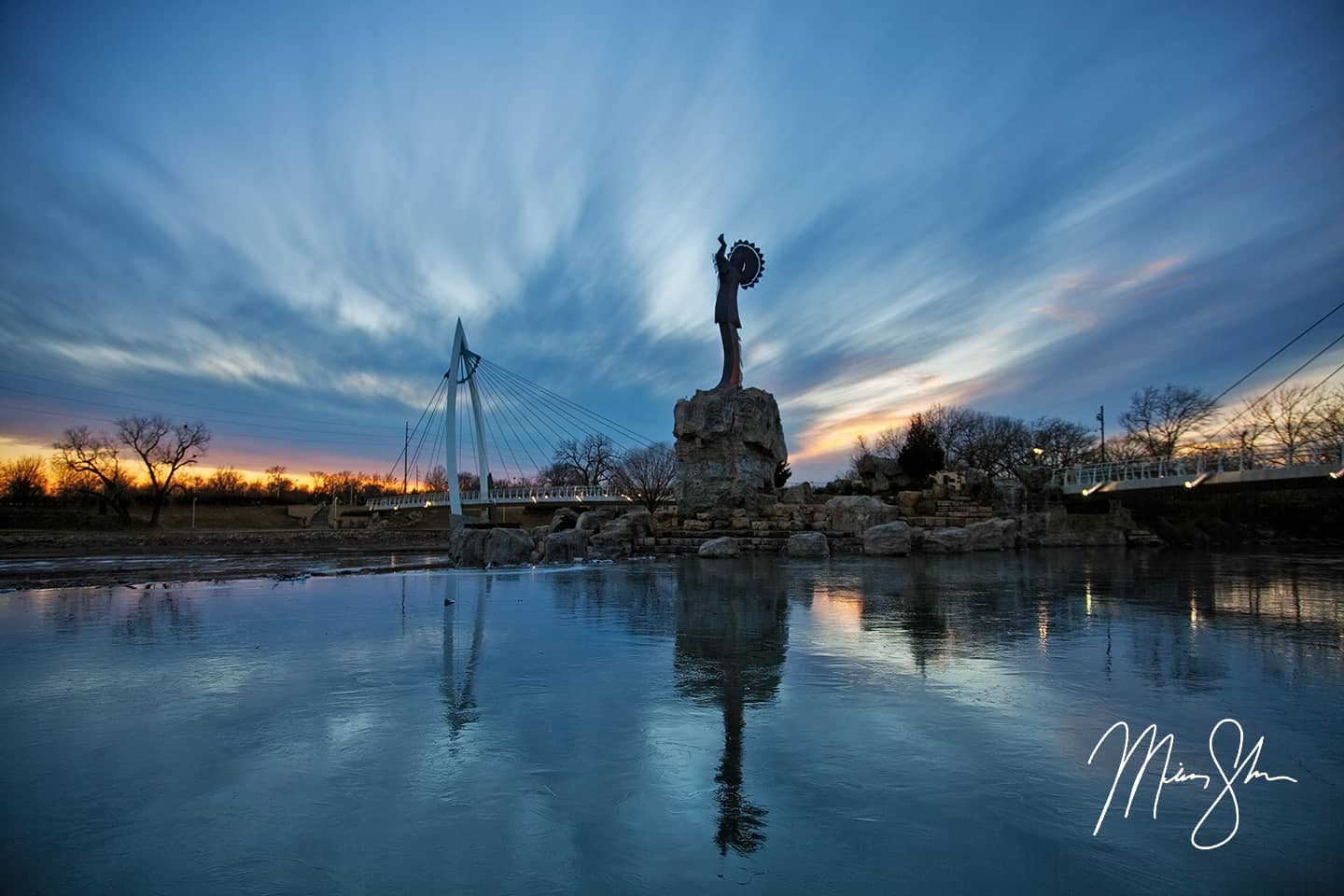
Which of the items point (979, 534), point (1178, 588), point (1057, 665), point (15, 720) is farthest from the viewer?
point (979, 534)

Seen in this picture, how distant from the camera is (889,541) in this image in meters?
20.5

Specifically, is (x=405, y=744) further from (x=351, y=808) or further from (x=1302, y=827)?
(x=1302, y=827)

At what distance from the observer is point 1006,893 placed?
230cm

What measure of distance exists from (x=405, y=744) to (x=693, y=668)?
8.16 feet

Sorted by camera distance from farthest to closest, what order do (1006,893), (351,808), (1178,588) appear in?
(1178,588) < (351,808) < (1006,893)

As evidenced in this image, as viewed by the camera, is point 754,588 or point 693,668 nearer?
point 693,668

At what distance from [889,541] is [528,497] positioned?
40.6 m

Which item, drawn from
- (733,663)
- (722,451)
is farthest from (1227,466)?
(733,663)

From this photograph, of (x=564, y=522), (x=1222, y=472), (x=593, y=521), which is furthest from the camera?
(x=564, y=522)

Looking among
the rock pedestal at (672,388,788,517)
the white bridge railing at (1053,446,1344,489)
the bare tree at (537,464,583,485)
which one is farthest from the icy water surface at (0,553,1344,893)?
the bare tree at (537,464,583,485)

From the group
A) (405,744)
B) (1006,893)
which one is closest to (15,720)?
(405,744)
